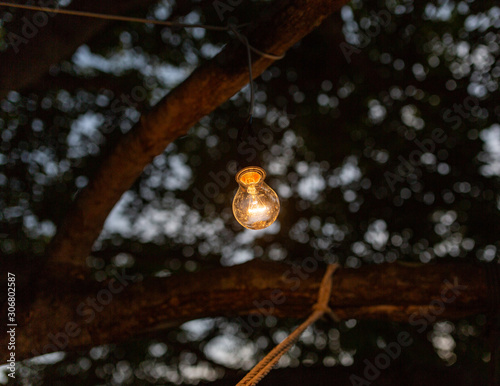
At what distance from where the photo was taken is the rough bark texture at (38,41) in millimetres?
2584

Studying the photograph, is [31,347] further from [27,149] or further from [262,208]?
[27,149]

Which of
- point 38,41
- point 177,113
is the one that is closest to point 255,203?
point 177,113

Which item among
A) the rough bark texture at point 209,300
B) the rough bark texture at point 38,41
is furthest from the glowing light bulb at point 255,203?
the rough bark texture at point 38,41

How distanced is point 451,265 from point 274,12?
1.74m

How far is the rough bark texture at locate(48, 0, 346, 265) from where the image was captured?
1.84 meters

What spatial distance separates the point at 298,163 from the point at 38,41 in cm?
273

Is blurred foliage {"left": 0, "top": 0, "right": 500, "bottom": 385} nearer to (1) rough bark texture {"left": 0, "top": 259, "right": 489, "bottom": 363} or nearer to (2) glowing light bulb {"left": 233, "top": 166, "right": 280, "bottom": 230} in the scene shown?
(1) rough bark texture {"left": 0, "top": 259, "right": 489, "bottom": 363}

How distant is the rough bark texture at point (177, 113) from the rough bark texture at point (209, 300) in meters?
0.39

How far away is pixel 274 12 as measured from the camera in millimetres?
1844

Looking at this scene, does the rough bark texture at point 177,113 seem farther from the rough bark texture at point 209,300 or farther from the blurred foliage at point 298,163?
the blurred foliage at point 298,163

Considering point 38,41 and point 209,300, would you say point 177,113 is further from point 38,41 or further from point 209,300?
point 38,41

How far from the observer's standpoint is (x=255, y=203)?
6.10 ft

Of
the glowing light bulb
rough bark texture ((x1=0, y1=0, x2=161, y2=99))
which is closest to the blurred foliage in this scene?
rough bark texture ((x1=0, y1=0, x2=161, y2=99))

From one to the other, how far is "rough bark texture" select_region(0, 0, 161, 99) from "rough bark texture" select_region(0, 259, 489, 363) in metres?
1.51
